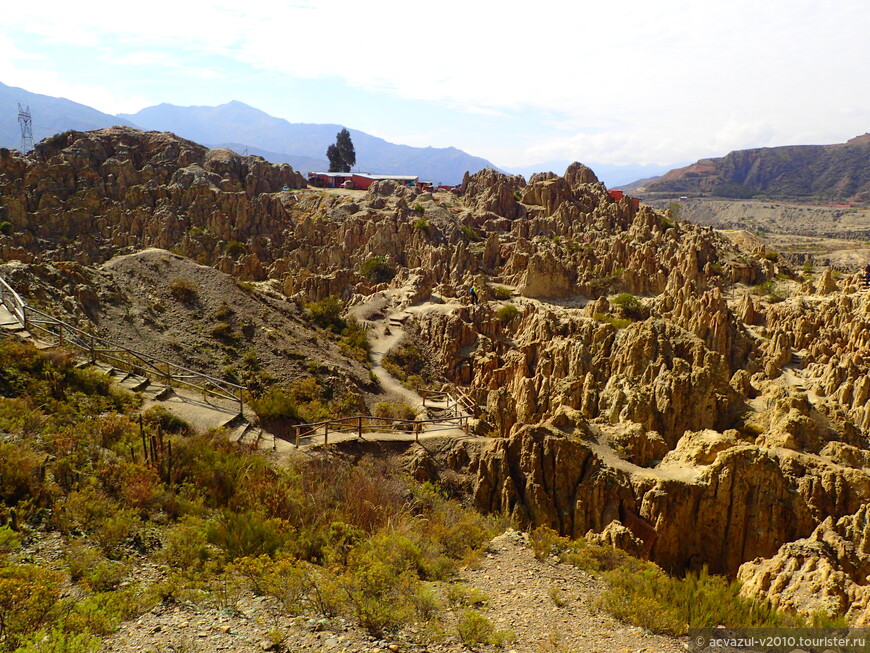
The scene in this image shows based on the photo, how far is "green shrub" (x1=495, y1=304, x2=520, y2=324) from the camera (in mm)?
42312

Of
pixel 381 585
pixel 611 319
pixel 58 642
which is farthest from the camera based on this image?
pixel 611 319

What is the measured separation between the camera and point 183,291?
29.2 m

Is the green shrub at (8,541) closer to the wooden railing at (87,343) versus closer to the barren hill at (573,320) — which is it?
the wooden railing at (87,343)

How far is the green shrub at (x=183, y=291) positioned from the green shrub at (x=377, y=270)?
25963 millimetres

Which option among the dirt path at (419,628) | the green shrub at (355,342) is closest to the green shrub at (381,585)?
the dirt path at (419,628)

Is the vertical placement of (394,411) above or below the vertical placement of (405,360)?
above

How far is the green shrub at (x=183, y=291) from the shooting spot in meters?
29.1

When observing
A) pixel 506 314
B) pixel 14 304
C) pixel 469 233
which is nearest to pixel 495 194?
pixel 469 233

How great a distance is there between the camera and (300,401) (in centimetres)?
2420

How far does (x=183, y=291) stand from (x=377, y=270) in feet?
91.6

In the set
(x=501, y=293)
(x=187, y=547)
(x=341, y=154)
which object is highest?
(x=341, y=154)

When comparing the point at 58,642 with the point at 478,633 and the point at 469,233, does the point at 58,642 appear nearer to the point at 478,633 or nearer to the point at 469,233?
the point at 478,633

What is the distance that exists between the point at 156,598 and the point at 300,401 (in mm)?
17120

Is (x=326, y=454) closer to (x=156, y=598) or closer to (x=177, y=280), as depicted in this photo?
(x=156, y=598)
